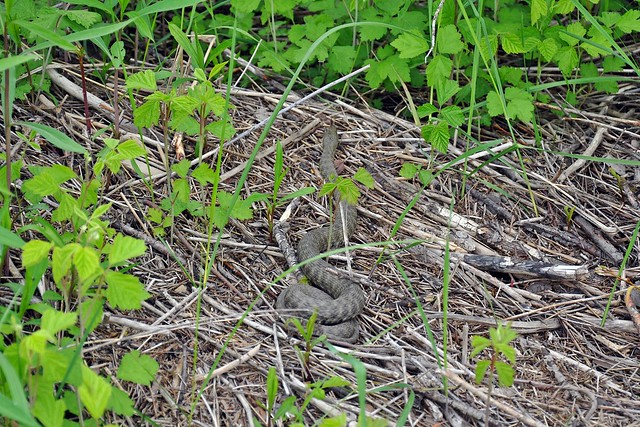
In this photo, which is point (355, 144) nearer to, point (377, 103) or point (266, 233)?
point (377, 103)

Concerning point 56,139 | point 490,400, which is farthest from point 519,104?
point 56,139

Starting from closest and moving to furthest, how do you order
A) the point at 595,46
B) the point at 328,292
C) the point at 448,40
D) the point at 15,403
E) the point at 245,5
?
the point at 15,403 → the point at 328,292 → the point at 448,40 → the point at 595,46 → the point at 245,5

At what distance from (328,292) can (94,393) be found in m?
1.84

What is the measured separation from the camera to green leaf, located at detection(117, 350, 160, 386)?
10.1 ft

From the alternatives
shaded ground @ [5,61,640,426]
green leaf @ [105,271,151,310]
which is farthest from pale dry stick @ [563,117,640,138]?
green leaf @ [105,271,151,310]

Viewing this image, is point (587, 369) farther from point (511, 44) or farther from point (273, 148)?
point (273, 148)

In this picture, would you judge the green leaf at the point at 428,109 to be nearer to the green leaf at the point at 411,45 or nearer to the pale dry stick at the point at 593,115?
the green leaf at the point at 411,45

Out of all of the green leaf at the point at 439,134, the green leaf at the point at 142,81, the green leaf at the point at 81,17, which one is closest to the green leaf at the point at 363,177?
the green leaf at the point at 439,134

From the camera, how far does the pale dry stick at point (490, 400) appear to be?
3.37 metres

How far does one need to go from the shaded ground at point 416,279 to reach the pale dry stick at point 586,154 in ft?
0.06

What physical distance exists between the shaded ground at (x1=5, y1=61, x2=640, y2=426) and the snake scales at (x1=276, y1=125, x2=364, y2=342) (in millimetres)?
89

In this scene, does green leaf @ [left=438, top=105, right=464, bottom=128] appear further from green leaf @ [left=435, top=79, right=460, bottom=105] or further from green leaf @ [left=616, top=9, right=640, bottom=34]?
green leaf @ [left=616, top=9, right=640, bottom=34]

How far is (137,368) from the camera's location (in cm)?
310

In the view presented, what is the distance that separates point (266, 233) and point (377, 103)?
5.44 feet
